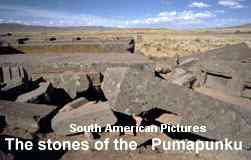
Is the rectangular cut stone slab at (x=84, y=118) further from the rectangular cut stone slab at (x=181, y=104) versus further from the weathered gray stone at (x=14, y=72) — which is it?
the weathered gray stone at (x=14, y=72)

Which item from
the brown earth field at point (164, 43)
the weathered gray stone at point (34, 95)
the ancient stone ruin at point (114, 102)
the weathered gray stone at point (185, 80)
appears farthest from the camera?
the brown earth field at point (164, 43)

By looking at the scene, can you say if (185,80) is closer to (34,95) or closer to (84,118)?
(84,118)

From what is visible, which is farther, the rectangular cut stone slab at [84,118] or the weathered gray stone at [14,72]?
the weathered gray stone at [14,72]

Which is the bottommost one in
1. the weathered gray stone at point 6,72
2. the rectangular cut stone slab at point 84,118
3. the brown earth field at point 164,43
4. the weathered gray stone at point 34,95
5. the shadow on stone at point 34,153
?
the shadow on stone at point 34,153

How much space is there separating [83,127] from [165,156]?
159cm

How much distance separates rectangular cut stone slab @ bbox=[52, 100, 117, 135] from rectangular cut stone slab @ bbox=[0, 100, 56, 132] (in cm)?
30

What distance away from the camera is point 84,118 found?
174 inches

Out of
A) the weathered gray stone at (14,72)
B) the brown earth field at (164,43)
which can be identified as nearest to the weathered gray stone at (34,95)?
the weathered gray stone at (14,72)

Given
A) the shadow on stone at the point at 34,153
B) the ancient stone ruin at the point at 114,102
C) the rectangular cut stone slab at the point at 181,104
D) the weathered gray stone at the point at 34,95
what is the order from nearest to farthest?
the rectangular cut stone slab at the point at 181,104 < the ancient stone ruin at the point at 114,102 < the shadow on stone at the point at 34,153 < the weathered gray stone at the point at 34,95

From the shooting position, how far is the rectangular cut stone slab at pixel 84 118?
4375mm

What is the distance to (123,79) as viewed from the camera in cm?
403

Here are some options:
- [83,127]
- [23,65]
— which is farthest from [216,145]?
[23,65]

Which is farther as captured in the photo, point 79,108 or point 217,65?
point 217,65

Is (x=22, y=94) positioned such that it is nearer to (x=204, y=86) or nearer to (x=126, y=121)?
(x=126, y=121)
